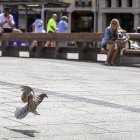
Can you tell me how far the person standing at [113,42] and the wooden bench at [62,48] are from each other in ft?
1.41

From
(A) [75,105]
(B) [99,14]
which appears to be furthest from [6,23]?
(B) [99,14]

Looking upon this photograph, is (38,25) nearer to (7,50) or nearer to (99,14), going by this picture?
(7,50)

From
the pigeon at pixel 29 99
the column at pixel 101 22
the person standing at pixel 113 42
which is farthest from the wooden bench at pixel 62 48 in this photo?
the column at pixel 101 22

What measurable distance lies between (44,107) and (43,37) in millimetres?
12414

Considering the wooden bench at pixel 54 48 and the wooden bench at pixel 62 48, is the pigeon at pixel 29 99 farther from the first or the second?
the wooden bench at pixel 54 48

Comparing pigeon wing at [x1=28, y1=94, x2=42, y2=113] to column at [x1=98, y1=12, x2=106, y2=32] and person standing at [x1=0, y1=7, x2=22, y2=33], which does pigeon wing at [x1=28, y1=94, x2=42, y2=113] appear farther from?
column at [x1=98, y1=12, x2=106, y2=32]

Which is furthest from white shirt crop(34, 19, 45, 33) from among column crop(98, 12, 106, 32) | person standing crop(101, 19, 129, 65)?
column crop(98, 12, 106, 32)

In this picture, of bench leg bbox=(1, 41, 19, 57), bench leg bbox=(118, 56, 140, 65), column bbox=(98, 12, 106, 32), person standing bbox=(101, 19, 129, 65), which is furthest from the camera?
column bbox=(98, 12, 106, 32)

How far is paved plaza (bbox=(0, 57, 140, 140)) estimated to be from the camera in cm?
640

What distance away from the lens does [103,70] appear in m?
15.4

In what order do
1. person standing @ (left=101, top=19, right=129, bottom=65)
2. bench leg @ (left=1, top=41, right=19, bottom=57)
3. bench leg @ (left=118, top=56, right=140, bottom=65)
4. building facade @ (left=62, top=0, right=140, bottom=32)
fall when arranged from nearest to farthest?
person standing @ (left=101, top=19, right=129, bottom=65), bench leg @ (left=118, top=56, right=140, bottom=65), bench leg @ (left=1, top=41, right=19, bottom=57), building facade @ (left=62, top=0, right=140, bottom=32)

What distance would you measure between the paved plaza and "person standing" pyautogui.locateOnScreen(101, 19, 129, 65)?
2616 millimetres

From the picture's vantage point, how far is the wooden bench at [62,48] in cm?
1800

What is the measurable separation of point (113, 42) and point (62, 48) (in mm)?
3970
